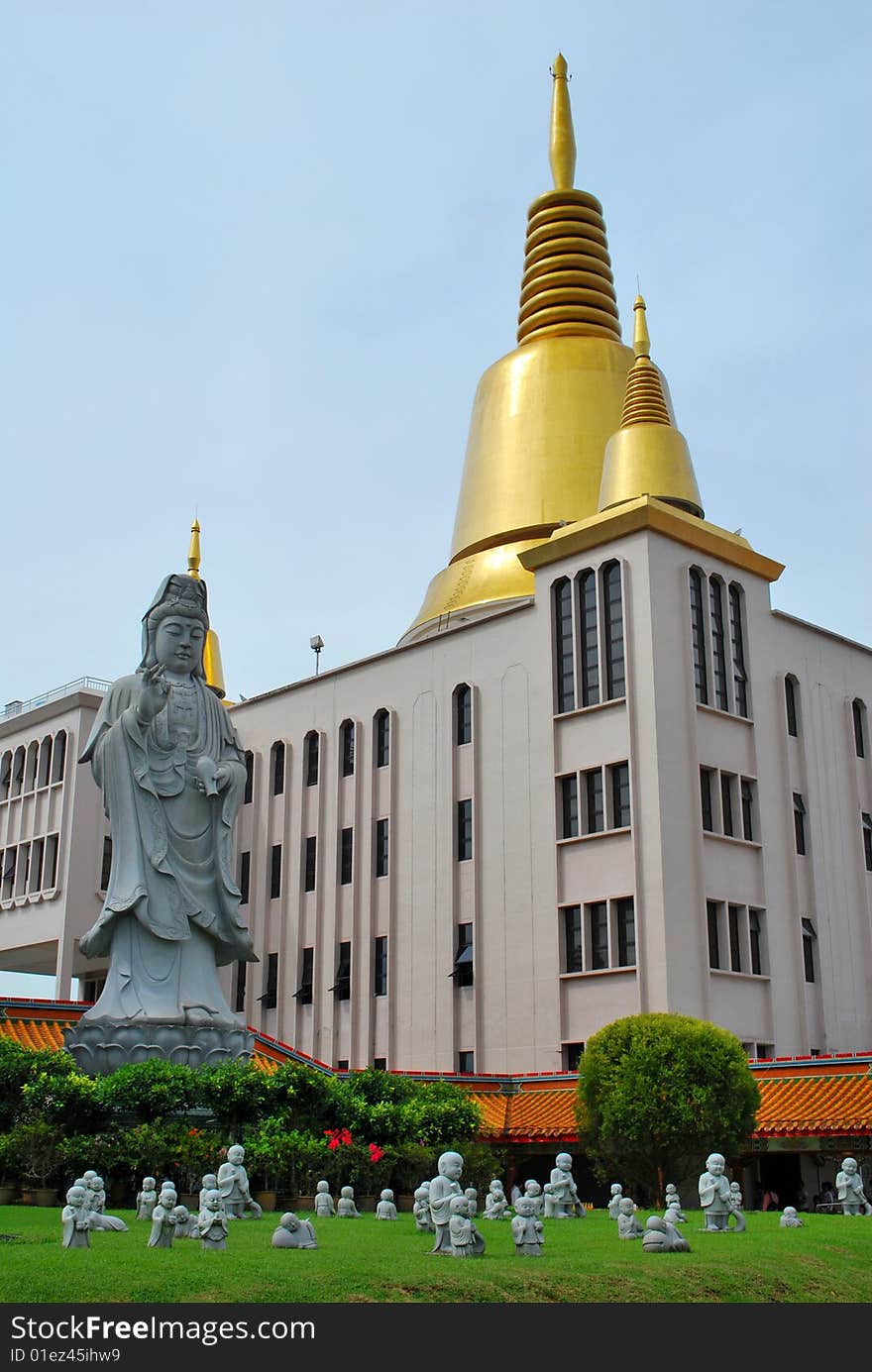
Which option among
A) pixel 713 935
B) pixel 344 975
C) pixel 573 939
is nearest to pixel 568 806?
pixel 573 939

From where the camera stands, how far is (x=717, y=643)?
33594 millimetres

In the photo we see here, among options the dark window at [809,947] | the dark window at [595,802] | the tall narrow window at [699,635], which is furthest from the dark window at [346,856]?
the dark window at [809,947]

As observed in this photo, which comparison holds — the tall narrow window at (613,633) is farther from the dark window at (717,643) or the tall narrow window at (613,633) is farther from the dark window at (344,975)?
the dark window at (344,975)

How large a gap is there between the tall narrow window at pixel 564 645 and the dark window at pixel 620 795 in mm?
2204

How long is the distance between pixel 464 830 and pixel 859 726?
35.5 feet

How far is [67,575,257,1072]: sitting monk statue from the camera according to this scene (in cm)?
2256

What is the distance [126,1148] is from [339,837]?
20.4 metres

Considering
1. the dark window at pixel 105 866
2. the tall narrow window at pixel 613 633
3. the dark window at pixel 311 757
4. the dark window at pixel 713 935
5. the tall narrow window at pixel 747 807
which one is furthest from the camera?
the dark window at pixel 105 866

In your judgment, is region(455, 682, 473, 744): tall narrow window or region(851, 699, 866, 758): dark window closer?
region(455, 682, 473, 744): tall narrow window

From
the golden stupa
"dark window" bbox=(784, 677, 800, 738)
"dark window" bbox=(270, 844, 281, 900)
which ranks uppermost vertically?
the golden stupa

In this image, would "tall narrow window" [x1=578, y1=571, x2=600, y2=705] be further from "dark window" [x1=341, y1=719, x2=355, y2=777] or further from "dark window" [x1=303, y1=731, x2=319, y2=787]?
"dark window" [x1=303, y1=731, x2=319, y2=787]

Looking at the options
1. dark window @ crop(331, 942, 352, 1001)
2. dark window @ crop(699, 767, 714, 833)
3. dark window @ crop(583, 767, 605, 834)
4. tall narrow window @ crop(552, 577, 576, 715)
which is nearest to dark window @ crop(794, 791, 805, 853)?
dark window @ crop(699, 767, 714, 833)

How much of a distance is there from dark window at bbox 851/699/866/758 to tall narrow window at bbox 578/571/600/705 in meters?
7.89

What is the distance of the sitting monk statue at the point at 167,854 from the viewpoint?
22562mm
